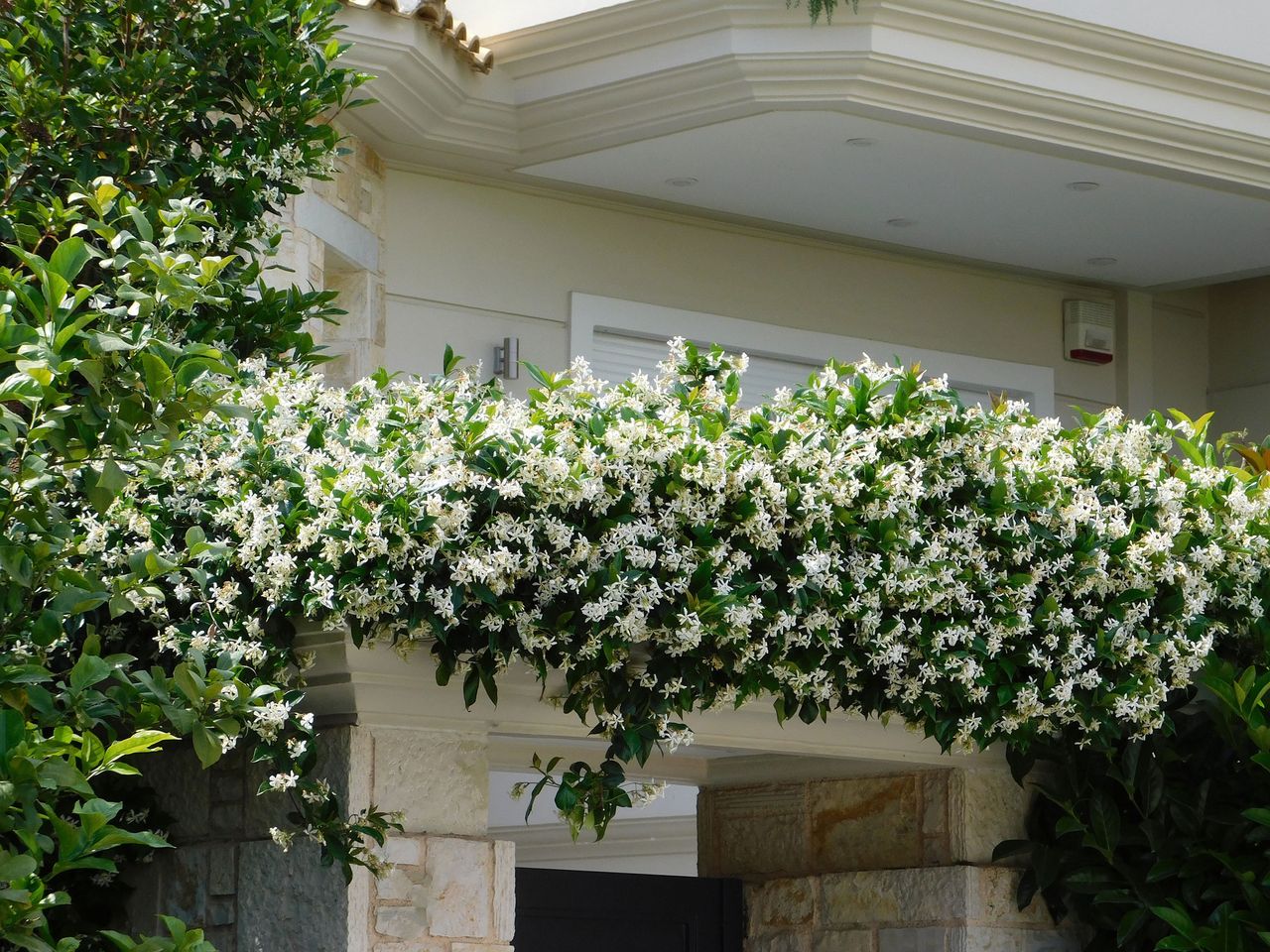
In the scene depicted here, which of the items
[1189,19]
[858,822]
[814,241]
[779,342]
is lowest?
[858,822]

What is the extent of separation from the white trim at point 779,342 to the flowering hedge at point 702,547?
3376 mm

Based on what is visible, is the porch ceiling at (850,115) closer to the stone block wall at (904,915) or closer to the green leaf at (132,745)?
the stone block wall at (904,915)

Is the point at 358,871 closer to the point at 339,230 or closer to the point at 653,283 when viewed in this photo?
the point at 339,230

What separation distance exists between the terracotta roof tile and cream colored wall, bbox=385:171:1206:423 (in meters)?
0.68

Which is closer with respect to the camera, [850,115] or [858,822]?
[858,822]

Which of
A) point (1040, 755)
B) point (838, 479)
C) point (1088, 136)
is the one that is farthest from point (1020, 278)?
point (838, 479)

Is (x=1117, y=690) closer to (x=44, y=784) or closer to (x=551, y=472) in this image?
(x=551, y=472)

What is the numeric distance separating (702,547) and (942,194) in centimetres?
447

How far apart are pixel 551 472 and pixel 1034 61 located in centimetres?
432

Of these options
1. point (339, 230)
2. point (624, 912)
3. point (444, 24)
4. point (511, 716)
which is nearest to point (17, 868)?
point (511, 716)

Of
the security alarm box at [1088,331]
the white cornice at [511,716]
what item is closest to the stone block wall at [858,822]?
the white cornice at [511,716]

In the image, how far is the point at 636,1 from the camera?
6.85 metres

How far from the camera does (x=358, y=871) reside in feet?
12.7

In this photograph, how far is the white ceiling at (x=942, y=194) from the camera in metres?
7.26
